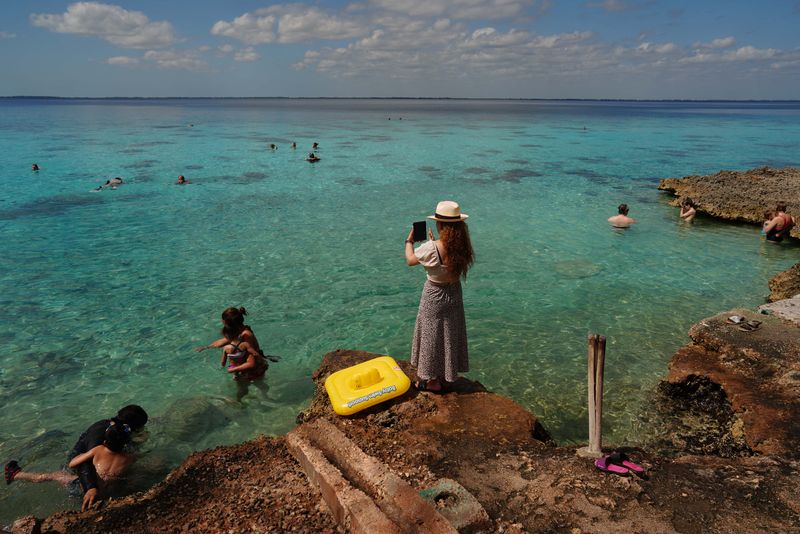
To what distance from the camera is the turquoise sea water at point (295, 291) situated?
7453 mm

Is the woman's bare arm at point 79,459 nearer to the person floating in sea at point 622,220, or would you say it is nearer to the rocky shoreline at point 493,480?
the rocky shoreline at point 493,480

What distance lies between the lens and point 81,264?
13688 millimetres

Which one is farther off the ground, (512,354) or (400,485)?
(400,485)

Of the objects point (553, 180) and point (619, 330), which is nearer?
point (619, 330)

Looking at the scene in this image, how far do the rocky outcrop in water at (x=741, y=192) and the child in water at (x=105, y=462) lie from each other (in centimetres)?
2002

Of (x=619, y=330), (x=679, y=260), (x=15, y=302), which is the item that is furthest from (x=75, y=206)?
(x=679, y=260)

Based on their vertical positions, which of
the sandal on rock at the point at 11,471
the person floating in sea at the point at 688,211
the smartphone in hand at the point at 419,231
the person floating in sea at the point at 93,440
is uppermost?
the smartphone in hand at the point at 419,231

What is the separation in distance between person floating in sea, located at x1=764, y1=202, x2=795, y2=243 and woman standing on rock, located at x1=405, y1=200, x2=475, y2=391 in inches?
601

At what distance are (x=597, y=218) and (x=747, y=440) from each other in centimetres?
1499

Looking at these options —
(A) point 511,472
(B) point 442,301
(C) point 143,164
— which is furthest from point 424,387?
(C) point 143,164

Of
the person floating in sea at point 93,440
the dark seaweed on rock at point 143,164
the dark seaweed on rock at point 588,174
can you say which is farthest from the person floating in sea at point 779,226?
the dark seaweed on rock at point 143,164

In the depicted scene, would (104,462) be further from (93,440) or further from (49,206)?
(49,206)

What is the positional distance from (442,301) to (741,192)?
74.0 ft

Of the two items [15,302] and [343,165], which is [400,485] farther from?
[343,165]
